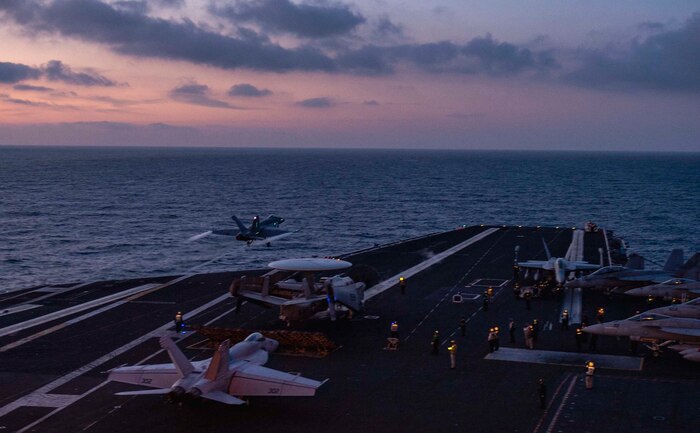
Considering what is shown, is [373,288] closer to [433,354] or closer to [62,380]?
[433,354]

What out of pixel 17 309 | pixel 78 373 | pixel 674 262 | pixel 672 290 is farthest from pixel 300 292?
pixel 674 262

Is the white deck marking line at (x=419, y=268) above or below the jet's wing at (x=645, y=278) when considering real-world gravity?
below

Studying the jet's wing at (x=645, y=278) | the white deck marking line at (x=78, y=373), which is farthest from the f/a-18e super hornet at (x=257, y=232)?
the jet's wing at (x=645, y=278)

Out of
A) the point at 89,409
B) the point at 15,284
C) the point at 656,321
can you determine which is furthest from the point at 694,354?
the point at 15,284

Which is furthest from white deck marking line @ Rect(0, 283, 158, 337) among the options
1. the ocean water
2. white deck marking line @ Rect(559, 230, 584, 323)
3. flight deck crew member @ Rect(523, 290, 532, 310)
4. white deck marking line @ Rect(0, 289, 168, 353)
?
white deck marking line @ Rect(559, 230, 584, 323)

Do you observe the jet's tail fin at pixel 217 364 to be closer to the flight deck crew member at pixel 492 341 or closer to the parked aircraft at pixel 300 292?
the parked aircraft at pixel 300 292

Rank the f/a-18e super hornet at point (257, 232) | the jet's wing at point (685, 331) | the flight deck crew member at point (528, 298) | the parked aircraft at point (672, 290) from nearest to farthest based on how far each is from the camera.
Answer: the jet's wing at point (685, 331) < the parked aircraft at point (672, 290) < the flight deck crew member at point (528, 298) < the f/a-18e super hornet at point (257, 232)
